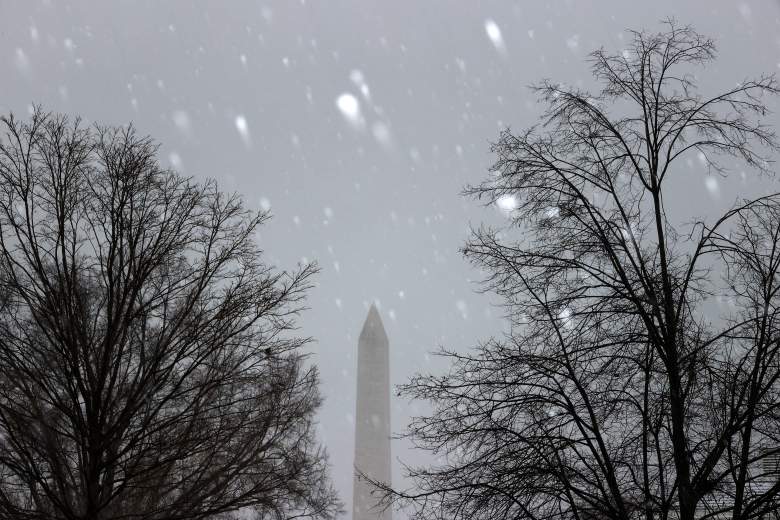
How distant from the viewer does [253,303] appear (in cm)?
657

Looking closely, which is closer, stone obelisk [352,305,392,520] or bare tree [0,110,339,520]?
bare tree [0,110,339,520]

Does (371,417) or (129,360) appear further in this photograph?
(371,417)

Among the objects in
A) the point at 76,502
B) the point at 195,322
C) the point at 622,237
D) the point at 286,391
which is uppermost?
the point at 622,237

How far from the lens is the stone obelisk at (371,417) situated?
30.5 m

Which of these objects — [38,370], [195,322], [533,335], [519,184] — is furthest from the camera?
[519,184]

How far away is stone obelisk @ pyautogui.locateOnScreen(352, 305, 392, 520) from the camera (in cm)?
3048

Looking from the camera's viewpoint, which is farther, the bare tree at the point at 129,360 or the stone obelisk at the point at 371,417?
the stone obelisk at the point at 371,417

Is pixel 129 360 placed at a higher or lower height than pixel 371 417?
lower

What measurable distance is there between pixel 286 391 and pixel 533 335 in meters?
2.43

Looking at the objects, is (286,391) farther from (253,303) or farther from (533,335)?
(533,335)

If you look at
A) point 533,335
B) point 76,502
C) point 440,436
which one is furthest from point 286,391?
point 533,335

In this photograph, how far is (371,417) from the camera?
31.5m

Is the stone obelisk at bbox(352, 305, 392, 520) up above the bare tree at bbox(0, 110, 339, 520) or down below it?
above

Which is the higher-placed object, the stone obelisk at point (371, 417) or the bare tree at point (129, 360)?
the stone obelisk at point (371, 417)
